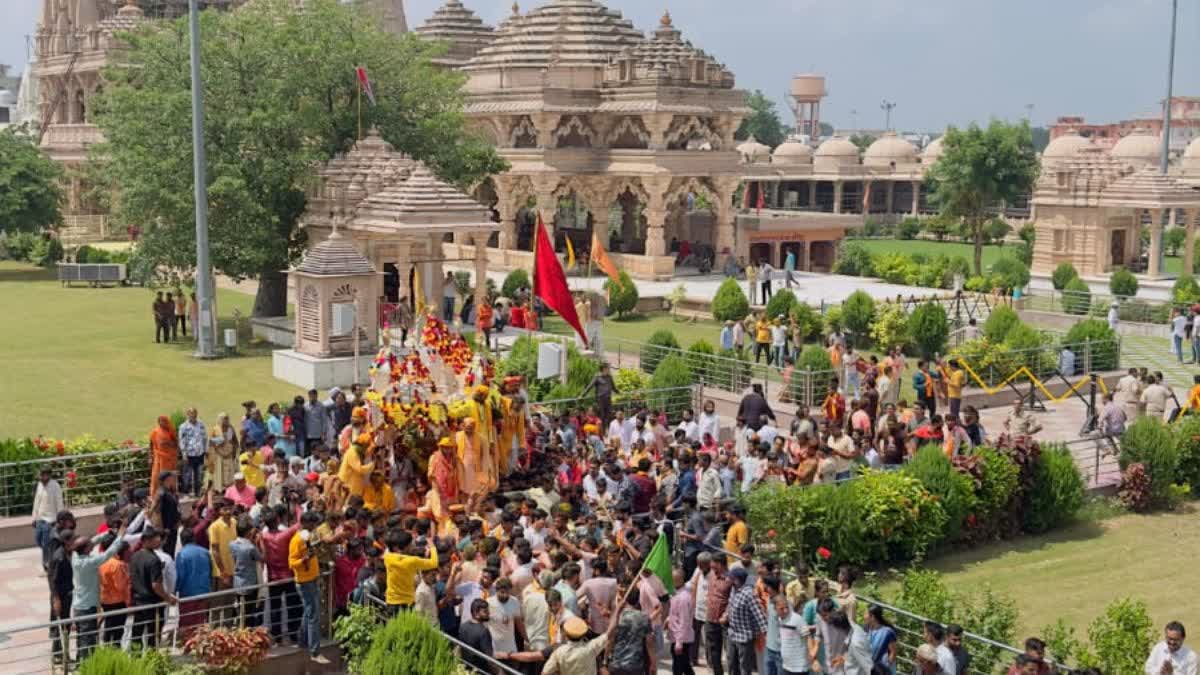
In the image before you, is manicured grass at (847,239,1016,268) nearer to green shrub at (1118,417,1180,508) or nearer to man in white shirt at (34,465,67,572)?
green shrub at (1118,417,1180,508)

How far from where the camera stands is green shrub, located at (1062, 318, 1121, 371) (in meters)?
27.4

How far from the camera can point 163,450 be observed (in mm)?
16672

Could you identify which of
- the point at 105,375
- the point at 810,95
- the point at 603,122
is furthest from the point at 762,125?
the point at 105,375

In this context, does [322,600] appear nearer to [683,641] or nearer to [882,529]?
[683,641]

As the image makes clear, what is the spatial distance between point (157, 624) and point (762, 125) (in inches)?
4304

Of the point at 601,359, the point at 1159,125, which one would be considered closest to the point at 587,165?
the point at 601,359

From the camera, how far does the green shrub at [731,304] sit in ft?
112

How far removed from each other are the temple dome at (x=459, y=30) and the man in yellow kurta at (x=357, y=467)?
41.1 meters

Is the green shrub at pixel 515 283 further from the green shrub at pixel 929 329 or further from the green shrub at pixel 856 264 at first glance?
the green shrub at pixel 856 264

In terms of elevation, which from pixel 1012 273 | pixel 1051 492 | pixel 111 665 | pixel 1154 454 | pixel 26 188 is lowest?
pixel 1051 492

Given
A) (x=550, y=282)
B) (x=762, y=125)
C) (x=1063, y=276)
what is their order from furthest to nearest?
(x=762, y=125) → (x=1063, y=276) → (x=550, y=282)

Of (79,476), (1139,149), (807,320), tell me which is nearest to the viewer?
(79,476)

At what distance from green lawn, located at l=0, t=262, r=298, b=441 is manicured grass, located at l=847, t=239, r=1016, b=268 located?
112 feet

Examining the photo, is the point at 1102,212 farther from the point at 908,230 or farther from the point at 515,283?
the point at 515,283
